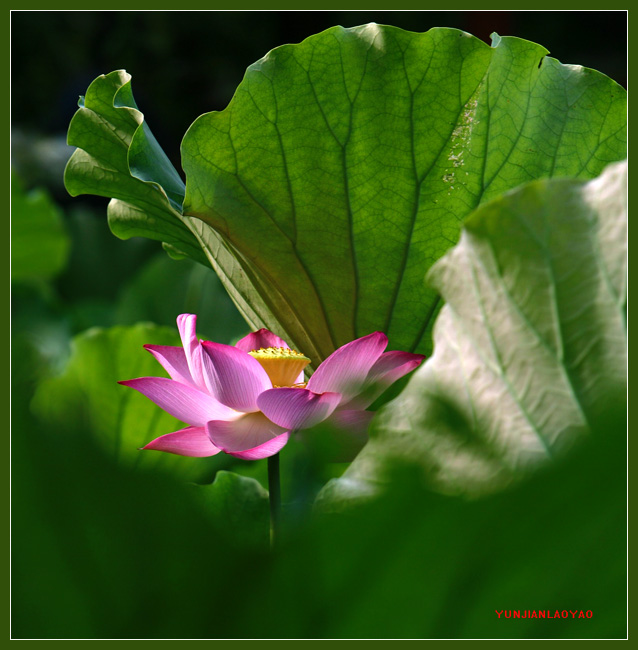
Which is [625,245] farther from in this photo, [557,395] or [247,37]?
[247,37]

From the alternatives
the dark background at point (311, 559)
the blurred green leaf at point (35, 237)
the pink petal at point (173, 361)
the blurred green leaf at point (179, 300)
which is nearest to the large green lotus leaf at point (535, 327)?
the dark background at point (311, 559)

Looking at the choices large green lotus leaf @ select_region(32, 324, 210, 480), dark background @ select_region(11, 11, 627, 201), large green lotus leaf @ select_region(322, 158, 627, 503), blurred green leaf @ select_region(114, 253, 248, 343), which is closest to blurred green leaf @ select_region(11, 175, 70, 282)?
blurred green leaf @ select_region(114, 253, 248, 343)

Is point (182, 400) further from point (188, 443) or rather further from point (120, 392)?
point (120, 392)

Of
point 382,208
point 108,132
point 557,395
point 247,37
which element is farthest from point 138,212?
point 247,37

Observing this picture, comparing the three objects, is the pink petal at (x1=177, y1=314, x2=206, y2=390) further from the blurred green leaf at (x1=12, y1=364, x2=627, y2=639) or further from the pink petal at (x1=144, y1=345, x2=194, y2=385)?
the blurred green leaf at (x1=12, y1=364, x2=627, y2=639)

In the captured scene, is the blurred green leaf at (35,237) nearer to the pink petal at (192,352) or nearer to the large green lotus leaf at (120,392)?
the large green lotus leaf at (120,392)
